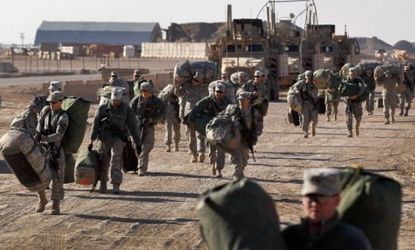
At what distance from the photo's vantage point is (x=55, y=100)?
→ 46.7 feet

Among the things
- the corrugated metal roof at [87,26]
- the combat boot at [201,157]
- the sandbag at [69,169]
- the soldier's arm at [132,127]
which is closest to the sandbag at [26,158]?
the sandbag at [69,169]

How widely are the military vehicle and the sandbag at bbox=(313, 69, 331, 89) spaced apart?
44.8ft

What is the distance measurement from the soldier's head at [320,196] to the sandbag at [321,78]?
2024cm

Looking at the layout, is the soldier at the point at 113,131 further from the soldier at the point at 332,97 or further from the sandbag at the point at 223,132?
the soldier at the point at 332,97

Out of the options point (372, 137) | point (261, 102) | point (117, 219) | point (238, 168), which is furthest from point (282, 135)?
point (117, 219)

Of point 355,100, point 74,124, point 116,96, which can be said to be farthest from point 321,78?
point 74,124

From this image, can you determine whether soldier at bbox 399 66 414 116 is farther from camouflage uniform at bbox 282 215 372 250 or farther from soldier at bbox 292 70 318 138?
camouflage uniform at bbox 282 215 372 250

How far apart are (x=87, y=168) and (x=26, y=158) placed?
94.2 inches

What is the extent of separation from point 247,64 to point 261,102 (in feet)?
80.1

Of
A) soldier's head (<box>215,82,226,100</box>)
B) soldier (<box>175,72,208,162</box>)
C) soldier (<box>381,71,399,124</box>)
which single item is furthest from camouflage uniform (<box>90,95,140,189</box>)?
soldier (<box>381,71,399,124</box>)

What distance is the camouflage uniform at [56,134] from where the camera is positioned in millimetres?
14250

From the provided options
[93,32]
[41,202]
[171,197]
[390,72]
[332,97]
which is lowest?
[171,197]

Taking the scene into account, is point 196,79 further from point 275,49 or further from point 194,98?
point 275,49

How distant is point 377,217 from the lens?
6578 mm
